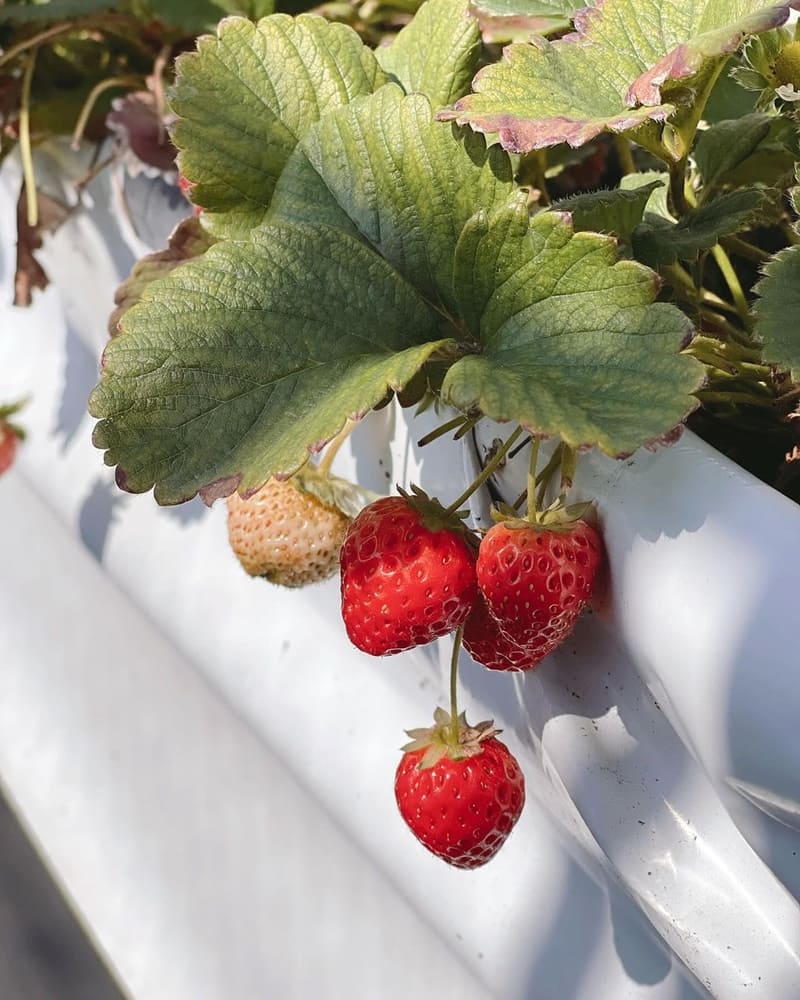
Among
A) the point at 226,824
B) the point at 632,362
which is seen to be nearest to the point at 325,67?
the point at 632,362

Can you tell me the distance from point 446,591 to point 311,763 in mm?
270

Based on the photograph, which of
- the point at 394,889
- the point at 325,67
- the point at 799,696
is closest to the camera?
the point at 799,696

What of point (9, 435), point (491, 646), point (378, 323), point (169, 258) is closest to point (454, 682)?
point (491, 646)

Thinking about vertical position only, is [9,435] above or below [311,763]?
above

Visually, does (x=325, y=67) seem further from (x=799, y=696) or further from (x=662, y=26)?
(x=799, y=696)

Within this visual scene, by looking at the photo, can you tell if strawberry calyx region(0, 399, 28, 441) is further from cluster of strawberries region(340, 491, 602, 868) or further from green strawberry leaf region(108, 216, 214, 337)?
cluster of strawberries region(340, 491, 602, 868)

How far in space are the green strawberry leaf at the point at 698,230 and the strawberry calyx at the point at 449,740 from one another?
0.55ft

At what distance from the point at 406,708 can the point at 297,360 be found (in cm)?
27

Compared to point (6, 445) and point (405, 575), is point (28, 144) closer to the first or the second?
point (6, 445)

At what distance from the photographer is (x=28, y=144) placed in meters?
0.64

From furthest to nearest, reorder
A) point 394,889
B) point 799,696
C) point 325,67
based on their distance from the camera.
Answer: point 394,889 < point 325,67 < point 799,696

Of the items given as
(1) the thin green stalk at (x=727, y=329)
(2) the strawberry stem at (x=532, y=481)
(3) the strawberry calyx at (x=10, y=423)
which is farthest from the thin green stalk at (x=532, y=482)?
(3) the strawberry calyx at (x=10, y=423)

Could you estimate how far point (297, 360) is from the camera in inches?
13.0

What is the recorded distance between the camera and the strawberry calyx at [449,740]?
39 centimetres
